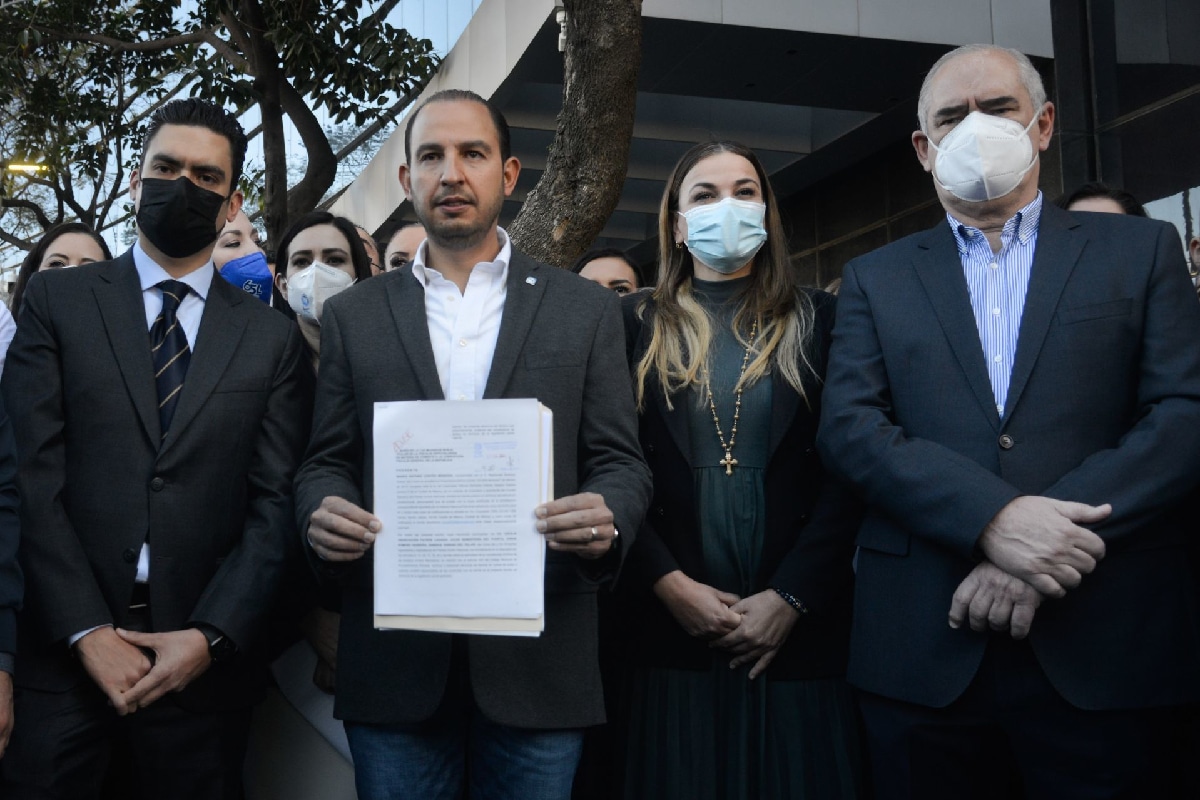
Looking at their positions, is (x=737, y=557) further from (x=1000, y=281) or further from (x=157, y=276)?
(x=157, y=276)

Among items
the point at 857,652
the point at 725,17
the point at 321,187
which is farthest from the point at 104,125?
the point at 857,652

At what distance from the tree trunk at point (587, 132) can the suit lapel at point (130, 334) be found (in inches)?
114

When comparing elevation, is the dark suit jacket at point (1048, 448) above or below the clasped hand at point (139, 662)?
above

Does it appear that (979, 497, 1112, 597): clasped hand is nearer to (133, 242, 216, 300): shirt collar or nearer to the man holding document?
the man holding document

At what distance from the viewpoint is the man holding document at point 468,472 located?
2.60 m

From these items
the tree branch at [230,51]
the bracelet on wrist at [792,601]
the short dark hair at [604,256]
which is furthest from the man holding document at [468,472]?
the tree branch at [230,51]

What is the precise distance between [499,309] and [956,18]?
951 cm

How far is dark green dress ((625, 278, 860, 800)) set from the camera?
10.7 feet

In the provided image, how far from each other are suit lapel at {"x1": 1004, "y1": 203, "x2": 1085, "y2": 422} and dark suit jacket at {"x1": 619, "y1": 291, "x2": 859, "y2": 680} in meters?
0.69

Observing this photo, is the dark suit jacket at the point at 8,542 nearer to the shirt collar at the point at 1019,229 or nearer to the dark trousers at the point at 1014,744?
the dark trousers at the point at 1014,744

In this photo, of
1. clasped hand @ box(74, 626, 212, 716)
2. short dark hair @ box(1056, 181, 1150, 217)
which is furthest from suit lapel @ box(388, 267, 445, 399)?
short dark hair @ box(1056, 181, 1150, 217)

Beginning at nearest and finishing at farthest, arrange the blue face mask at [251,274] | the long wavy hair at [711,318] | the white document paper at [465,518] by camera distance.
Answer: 1. the white document paper at [465,518]
2. the long wavy hair at [711,318]
3. the blue face mask at [251,274]

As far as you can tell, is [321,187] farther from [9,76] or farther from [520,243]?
[520,243]

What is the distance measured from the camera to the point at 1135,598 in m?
2.76
